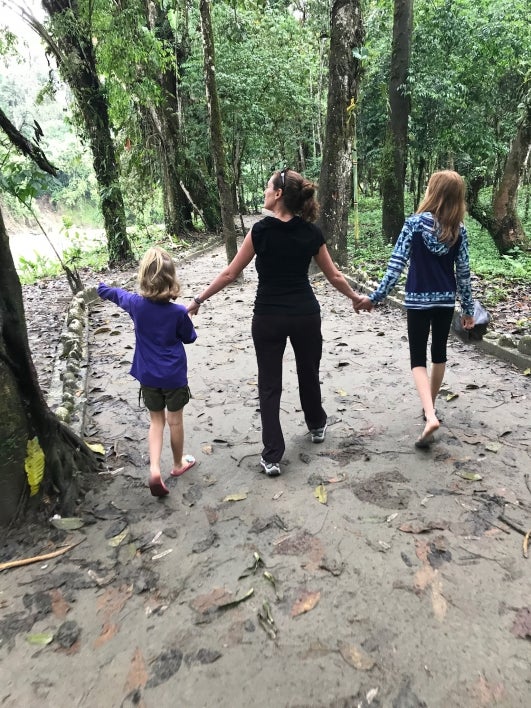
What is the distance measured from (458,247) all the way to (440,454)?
5.08 ft

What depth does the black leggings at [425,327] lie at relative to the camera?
380 centimetres

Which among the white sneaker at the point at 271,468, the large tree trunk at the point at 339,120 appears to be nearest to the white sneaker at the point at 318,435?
→ the white sneaker at the point at 271,468

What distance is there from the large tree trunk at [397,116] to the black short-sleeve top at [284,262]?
10.3 meters

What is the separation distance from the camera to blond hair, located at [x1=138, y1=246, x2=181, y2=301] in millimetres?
3219

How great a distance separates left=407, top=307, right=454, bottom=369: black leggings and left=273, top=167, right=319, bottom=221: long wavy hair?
1204 mm

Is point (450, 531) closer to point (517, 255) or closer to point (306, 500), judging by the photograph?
point (306, 500)

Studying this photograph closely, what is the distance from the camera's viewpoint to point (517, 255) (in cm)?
1139

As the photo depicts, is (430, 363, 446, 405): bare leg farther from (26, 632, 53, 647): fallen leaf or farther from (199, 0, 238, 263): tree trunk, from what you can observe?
(199, 0, 238, 263): tree trunk

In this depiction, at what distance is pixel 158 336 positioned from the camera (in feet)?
10.9

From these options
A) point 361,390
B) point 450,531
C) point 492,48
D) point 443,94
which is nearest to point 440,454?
point 450,531

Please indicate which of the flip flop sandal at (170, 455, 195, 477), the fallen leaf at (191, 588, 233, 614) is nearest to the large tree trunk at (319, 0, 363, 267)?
the flip flop sandal at (170, 455, 195, 477)

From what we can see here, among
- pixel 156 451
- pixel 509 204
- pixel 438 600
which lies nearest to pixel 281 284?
pixel 156 451

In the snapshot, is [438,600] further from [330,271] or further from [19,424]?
[19,424]

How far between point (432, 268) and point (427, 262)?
0.19ft
